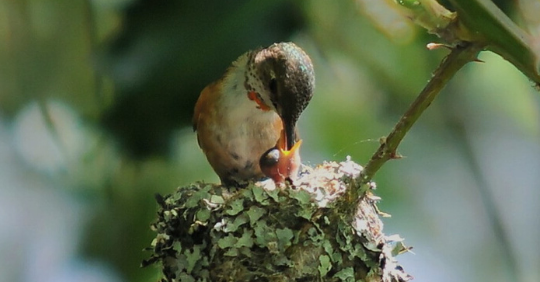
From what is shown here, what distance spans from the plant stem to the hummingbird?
767mm

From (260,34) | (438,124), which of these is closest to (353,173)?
(260,34)

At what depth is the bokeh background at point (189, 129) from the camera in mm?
2391

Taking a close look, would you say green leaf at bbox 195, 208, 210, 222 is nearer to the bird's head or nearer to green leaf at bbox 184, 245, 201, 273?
green leaf at bbox 184, 245, 201, 273

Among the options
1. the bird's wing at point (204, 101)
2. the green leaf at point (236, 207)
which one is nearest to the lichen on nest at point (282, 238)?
the green leaf at point (236, 207)

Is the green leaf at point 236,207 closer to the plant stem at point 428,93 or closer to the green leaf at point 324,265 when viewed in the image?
the green leaf at point 324,265

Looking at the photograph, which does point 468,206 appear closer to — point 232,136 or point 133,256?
point 232,136

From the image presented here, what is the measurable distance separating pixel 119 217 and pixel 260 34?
2.66ft

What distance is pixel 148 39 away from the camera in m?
2.33

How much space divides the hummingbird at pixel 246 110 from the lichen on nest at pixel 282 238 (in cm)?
32

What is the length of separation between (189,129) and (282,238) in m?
1.00

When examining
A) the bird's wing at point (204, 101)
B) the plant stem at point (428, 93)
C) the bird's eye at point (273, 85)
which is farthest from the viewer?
the bird's wing at point (204, 101)

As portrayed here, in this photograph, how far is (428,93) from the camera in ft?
3.65

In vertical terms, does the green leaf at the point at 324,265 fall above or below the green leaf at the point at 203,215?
below

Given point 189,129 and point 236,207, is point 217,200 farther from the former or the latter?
point 189,129
